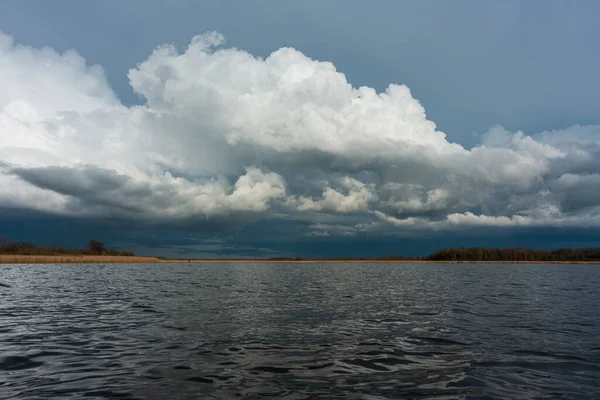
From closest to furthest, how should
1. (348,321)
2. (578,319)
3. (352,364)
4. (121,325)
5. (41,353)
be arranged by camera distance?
(352,364)
(41,353)
(121,325)
(348,321)
(578,319)

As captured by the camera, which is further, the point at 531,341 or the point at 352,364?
the point at 531,341

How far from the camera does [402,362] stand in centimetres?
1563

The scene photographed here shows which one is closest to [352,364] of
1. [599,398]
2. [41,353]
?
[599,398]

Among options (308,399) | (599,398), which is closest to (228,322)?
(308,399)

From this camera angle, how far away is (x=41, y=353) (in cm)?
1664

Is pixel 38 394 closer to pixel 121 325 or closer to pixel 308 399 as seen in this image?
pixel 308 399

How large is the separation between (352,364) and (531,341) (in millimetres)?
10725

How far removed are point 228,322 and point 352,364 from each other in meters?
11.2

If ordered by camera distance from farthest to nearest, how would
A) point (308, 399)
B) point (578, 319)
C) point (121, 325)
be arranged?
point (578, 319) → point (121, 325) → point (308, 399)

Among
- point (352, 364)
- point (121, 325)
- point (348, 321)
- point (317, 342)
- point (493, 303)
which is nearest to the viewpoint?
point (352, 364)

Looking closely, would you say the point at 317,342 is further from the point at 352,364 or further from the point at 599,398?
the point at 599,398

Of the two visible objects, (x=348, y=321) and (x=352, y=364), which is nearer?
(x=352, y=364)

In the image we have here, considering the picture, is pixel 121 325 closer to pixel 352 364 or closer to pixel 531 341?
pixel 352 364

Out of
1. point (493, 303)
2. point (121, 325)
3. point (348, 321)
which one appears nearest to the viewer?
point (121, 325)
